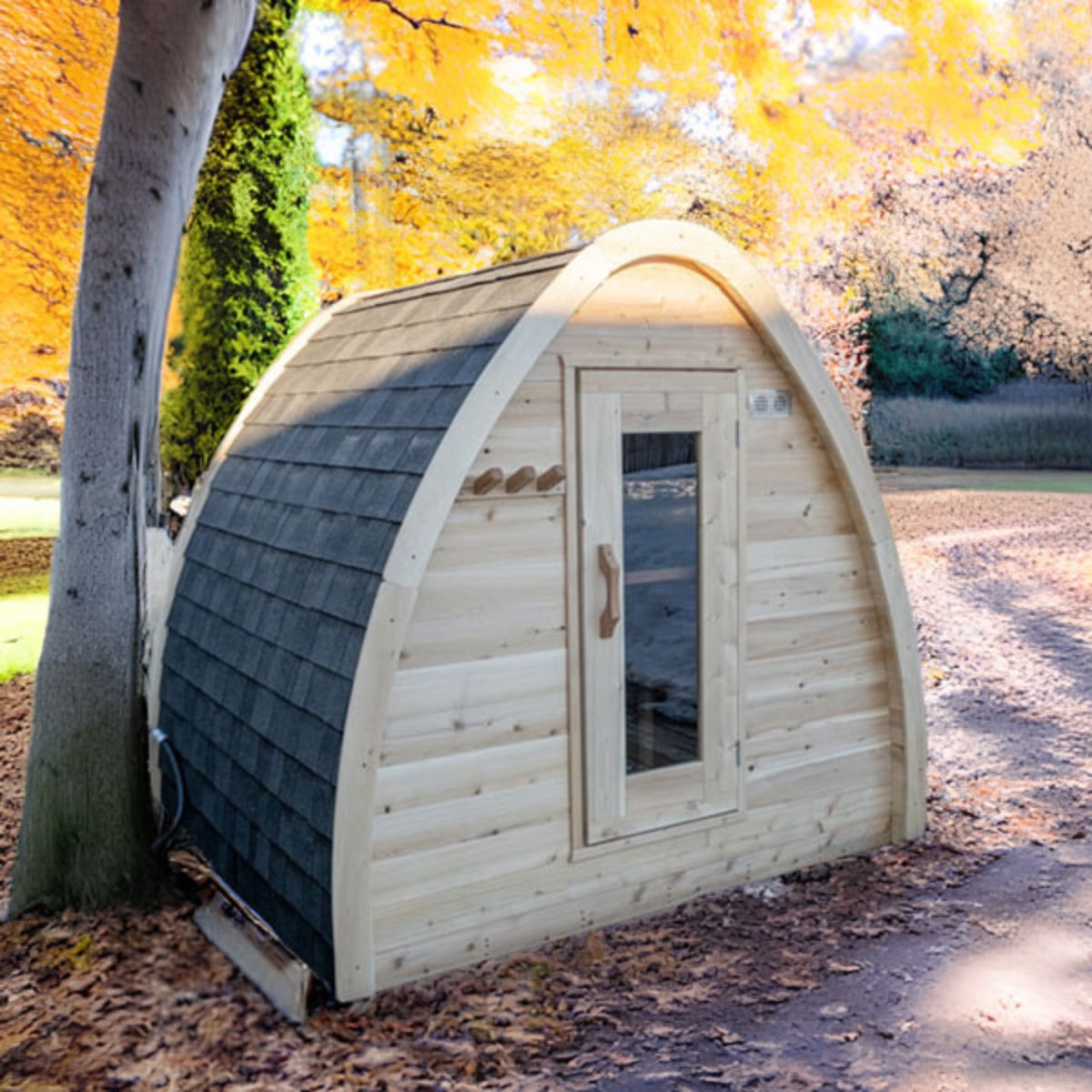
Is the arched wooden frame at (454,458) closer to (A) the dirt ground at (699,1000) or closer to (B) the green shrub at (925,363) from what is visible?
(A) the dirt ground at (699,1000)

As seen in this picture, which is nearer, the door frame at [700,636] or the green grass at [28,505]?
the door frame at [700,636]

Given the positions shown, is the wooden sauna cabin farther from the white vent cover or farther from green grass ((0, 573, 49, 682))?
green grass ((0, 573, 49, 682))

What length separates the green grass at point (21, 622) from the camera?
9.98m

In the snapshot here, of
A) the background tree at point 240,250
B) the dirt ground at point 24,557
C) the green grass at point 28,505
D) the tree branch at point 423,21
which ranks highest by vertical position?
the tree branch at point 423,21

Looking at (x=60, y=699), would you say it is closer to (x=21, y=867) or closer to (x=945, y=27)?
(x=21, y=867)

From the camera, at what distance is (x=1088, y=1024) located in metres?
3.89

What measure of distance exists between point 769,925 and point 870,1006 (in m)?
0.69

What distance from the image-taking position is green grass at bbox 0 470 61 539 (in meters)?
18.5

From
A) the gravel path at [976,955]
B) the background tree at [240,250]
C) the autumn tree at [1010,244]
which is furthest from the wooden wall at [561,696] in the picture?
the autumn tree at [1010,244]

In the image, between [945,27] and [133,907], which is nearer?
[133,907]

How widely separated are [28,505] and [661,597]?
62.2 feet

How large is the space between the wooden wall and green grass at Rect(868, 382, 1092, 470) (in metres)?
20.3

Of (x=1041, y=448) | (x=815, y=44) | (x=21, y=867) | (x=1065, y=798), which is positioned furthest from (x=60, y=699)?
(x=1041, y=448)

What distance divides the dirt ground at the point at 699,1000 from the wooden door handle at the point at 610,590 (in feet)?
4.03
